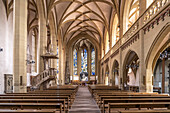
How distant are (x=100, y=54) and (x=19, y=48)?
25872 mm

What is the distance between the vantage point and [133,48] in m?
12.5

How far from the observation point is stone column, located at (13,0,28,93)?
948 centimetres

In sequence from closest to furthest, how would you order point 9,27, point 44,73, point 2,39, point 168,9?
point 168,9 → point 44,73 → point 2,39 → point 9,27

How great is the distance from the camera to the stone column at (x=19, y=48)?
9477mm

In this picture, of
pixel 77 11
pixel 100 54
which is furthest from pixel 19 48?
pixel 100 54

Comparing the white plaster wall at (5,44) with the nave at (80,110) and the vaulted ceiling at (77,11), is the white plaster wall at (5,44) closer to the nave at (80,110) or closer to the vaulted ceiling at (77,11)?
the vaulted ceiling at (77,11)

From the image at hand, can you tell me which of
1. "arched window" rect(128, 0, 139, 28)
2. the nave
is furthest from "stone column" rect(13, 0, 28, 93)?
"arched window" rect(128, 0, 139, 28)

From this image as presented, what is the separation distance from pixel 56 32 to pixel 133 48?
12644 mm

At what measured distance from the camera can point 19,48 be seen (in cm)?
958

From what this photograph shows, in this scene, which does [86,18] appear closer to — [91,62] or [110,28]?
[110,28]

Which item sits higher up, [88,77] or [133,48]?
[133,48]

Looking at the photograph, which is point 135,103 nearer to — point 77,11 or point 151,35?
point 151,35

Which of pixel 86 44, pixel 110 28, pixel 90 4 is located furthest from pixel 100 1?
pixel 86 44

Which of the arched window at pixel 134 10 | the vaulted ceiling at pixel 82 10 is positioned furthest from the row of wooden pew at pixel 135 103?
the vaulted ceiling at pixel 82 10
